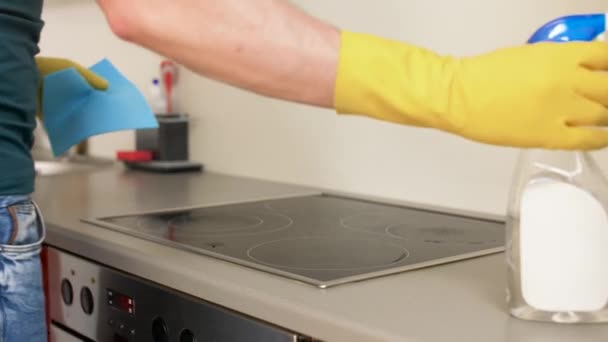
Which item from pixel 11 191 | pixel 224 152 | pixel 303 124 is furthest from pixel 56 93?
pixel 224 152

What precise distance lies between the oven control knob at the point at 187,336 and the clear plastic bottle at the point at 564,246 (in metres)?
0.38

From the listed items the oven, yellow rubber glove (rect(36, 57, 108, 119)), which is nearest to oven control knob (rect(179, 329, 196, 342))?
the oven

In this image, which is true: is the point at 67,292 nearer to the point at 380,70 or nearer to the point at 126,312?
the point at 126,312

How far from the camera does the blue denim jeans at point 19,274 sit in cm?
82

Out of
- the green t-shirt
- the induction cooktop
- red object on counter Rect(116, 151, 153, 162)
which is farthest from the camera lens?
red object on counter Rect(116, 151, 153, 162)

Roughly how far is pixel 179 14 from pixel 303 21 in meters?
0.12

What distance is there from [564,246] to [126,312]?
1.92 ft

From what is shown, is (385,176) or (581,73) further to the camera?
(385,176)

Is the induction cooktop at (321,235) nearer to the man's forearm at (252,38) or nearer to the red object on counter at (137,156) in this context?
the man's forearm at (252,38)

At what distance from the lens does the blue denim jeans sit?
82 cm

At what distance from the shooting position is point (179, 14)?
0.72 meters

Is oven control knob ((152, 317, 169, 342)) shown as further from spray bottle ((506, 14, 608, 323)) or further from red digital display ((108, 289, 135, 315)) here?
spray bottle ((506, 14, 608, 323))

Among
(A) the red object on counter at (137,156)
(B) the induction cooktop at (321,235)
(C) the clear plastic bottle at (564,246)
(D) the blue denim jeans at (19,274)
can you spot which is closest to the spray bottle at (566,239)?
(C) the clear plastic bottle at (564,246)

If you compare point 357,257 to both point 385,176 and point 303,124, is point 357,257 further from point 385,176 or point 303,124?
point 303,124
